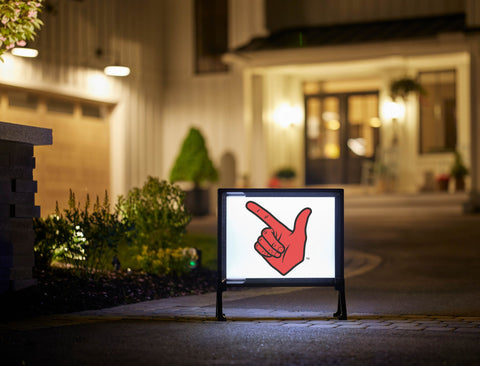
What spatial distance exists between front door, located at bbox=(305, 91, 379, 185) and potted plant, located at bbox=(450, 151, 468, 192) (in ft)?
11.1

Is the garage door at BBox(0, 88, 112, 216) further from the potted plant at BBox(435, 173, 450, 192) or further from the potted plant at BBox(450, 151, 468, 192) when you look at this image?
the potted plant at BBox(450, 151, 468, 192)

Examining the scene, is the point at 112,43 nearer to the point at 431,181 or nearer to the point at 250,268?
the point at 431,181

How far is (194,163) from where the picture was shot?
20516 mm

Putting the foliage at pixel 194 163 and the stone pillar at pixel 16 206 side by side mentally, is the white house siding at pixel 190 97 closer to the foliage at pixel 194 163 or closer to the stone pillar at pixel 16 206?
the foliage at pixel 194 163

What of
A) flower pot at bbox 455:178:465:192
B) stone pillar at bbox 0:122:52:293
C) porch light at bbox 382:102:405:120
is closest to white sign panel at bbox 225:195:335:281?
stone pillar at bbox 0:122:52:293

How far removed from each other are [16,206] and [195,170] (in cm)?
1316

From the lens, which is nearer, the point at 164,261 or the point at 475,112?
the point at 164,261

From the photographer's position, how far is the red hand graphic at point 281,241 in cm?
666

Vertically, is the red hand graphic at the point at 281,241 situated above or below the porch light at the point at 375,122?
below

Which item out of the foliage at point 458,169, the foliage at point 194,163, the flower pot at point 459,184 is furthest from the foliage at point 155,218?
the flower pot at point 459,184

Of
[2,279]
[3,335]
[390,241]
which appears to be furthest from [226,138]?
[3,335]

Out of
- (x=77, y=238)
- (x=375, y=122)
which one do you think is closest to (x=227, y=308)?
(x=77, y=238)

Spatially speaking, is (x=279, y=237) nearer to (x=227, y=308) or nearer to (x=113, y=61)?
(x=227, y=308)

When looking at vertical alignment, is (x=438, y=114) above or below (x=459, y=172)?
above
